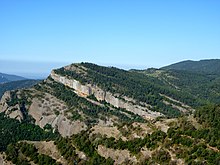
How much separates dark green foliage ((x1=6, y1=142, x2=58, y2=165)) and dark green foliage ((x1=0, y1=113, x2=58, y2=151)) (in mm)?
58029

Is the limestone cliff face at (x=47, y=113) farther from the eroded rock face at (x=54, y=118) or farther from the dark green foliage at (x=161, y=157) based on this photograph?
the dark green foliage at (x=161, y=157)

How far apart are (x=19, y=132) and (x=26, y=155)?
74164 mm

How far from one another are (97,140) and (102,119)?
83.2m

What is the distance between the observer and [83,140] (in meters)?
82.8

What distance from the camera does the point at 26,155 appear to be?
8112cm

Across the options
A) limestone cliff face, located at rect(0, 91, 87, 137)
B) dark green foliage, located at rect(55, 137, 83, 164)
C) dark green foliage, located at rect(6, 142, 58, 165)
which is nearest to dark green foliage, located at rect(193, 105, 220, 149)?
dark green foliage, located at rect(55, 137, 83, 164)

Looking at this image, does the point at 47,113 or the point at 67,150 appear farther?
the point at 47,113

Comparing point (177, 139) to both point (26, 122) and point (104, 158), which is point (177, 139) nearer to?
point (104, 158)

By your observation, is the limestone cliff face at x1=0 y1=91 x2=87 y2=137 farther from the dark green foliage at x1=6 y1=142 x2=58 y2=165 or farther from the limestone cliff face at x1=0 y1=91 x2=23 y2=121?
the dark green foliage at x1=6 y1=142 x2=58 y2=165

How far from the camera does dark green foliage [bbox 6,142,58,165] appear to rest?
7831 centimetres

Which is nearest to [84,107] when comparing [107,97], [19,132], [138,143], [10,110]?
[107,97]

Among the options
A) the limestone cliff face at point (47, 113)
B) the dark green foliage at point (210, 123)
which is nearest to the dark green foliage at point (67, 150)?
the dark green foliage at point (210, 123)

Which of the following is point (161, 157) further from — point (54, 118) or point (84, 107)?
point (84, 107)

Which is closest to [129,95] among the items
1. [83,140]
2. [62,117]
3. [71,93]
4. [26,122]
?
[71,93]
